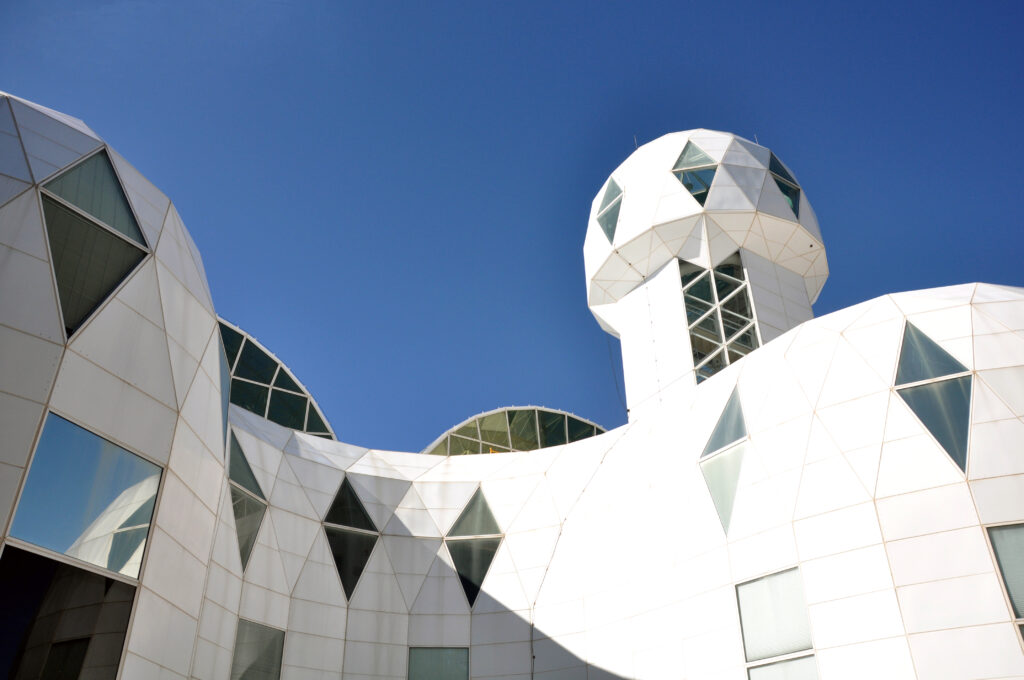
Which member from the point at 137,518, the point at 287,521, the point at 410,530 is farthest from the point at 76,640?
the point at 410,530

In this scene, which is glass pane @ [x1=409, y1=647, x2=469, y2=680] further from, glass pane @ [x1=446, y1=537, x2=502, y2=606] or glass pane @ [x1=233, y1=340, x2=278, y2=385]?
glass pane @ [x1=233, y1=340, x2=278, y2=385]

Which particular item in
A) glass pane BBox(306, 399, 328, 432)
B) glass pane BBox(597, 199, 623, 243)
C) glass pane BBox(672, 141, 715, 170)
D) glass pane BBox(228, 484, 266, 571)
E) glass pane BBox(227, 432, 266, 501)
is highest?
glass pane BBox(672, 141, 715, 170)

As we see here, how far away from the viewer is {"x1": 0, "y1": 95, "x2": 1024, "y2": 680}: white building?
1348 centimetres

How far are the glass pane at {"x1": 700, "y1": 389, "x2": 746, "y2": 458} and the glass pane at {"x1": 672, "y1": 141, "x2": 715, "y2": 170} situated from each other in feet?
42.5

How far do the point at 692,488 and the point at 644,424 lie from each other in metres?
3.33

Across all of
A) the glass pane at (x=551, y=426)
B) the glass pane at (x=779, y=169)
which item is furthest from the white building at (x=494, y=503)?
the glass pane at (x=551, y=426)

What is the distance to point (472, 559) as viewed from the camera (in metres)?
24.5

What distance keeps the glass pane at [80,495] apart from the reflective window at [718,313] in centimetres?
1917

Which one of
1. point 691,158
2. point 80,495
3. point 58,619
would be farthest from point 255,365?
point 80,495

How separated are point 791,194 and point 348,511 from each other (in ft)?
66.1

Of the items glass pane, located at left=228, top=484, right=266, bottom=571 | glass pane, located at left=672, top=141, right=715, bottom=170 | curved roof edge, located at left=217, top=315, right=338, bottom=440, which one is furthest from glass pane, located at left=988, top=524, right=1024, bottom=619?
curved roof edge, located at left=217, top=315, right=338, bottom=440

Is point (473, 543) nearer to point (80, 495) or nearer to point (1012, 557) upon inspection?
point (80, 495)

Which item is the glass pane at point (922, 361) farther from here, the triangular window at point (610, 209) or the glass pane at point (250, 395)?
the glass pane at point (250, 395)

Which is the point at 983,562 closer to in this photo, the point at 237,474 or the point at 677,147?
the point at 237,474
